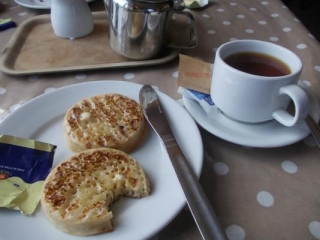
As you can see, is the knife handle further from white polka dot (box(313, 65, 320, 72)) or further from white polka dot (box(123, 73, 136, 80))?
white polka dot (box(313, 65, 320, 72))

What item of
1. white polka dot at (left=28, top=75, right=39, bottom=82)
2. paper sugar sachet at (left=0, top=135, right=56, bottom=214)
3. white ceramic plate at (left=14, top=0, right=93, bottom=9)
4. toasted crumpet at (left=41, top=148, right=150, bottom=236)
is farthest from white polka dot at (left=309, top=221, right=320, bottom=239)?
white ceramic plate at (left=14, top=0, right=93, bottom=9)

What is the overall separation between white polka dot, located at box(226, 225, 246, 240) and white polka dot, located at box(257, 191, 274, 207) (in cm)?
7

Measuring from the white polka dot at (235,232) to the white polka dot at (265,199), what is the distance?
0.07 m

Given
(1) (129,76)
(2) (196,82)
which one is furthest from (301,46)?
(1) (129,76)

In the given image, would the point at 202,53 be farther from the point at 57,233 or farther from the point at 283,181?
the point at 57,233

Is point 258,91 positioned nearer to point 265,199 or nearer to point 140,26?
point 265,199

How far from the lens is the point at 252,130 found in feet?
1.92

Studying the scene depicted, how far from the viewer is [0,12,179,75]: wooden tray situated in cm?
80

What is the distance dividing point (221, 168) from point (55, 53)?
2.00 feet

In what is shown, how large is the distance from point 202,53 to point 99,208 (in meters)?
0.62

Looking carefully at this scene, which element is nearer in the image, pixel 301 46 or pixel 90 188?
pixel 90 188

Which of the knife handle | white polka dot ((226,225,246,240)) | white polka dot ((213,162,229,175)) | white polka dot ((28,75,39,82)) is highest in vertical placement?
the knife handle

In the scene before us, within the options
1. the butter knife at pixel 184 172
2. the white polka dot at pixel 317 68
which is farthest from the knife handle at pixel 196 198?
the white polka dot at pixel 317 68

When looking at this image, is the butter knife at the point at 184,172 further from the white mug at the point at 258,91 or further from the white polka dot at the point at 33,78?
the white polka dot at the point at 33,78
